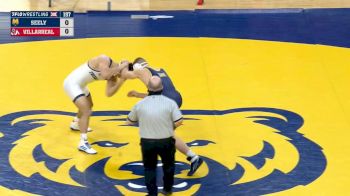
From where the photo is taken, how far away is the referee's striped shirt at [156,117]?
8.25m

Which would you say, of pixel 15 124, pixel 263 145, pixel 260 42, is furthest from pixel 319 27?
pixel 15 124

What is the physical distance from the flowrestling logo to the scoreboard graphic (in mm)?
3472

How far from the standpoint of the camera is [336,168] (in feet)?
30.3

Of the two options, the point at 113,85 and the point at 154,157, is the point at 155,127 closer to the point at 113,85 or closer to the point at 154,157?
the point at 154,157

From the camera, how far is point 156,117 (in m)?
8.23

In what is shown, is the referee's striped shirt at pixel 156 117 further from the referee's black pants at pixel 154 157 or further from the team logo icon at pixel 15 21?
the team logo icon at pixel 15 21

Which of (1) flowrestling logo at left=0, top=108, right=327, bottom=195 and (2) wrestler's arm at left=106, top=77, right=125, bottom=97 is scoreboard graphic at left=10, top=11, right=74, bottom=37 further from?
(2) wrestler's arm at left=106, top=77, right=125, bottom=97

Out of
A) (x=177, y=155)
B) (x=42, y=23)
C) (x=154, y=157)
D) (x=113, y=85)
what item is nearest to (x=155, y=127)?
(x=154, y=157)

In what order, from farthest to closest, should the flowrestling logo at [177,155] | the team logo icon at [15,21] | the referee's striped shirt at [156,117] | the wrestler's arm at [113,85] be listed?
the team logo icon at [15,21]
the wrestler's arm at [113,85]
the flowrestling logo at [177,155]
the referee's striped shirt at [156,117]

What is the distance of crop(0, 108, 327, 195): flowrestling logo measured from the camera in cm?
884

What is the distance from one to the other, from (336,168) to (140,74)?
277cm

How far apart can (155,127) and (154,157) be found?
0.37 metres

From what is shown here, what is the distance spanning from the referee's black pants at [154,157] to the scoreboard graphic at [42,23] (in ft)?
19.6

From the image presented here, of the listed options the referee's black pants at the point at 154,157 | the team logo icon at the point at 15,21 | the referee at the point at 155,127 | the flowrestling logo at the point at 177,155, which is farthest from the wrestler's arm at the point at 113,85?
the team logo icon at the point at 15,21
